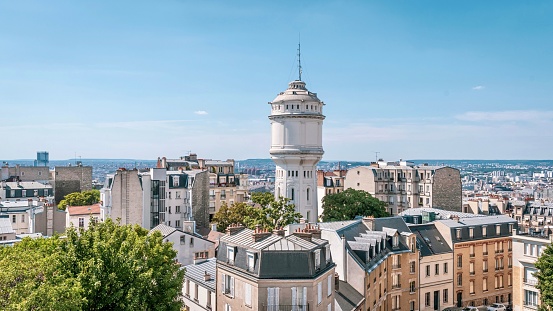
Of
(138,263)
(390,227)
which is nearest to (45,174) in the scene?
(390,227)

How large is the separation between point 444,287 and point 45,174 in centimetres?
10286

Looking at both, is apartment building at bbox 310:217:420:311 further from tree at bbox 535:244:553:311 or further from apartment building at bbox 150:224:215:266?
apartment building at bbox 150:224:215:266

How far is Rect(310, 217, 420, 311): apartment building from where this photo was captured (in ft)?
124

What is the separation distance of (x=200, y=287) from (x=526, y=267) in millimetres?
30485

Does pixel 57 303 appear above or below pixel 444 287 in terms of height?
above

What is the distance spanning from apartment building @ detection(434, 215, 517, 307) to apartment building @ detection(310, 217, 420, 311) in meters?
A: 6.83

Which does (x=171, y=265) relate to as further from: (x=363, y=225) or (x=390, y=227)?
A: (x=390, y=227)

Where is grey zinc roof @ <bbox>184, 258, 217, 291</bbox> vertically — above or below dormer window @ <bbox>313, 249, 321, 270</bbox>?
below

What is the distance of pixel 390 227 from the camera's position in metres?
48.9

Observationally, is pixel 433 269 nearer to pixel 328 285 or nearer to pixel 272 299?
pixel 328 285

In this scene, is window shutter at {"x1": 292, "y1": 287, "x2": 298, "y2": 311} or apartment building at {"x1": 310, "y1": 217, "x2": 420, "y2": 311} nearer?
window shutter at {"x1": 292, "y1": 287, "x2": 298, "y2": 311}

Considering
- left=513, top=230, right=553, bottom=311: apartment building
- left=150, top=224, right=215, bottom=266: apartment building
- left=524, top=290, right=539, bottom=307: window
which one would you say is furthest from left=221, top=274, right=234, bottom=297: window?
left=524, top=290, right=539, bottom=307: window

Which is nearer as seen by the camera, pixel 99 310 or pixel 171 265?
pixel 99 310

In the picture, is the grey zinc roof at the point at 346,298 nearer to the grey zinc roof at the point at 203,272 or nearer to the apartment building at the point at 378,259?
the apartment building at the point at 378,259
